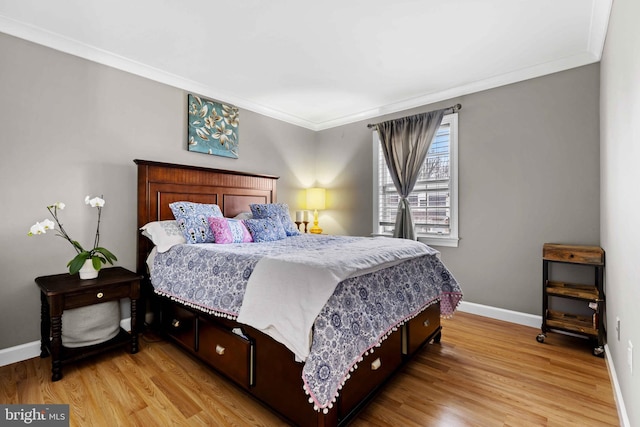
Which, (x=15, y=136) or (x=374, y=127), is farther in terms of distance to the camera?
(x=374, y=127)

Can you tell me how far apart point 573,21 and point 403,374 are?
2866 mm

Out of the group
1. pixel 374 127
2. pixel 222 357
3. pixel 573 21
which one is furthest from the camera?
pixel 374 127

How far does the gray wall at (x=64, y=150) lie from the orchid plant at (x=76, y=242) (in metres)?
0.05

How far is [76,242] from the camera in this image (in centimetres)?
238

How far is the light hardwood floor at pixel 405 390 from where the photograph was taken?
5.46 ft

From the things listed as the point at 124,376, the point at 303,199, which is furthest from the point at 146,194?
the point at 303,199

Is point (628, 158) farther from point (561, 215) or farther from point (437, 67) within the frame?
point (437, 67)

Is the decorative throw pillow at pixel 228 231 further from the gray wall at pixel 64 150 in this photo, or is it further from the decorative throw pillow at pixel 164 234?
the gray wall at pixel 64 150

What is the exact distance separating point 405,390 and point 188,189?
8.61ft

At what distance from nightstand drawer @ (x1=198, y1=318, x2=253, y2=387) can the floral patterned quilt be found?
138 mm

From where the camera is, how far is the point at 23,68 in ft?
7.63

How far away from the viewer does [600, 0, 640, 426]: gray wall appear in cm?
133

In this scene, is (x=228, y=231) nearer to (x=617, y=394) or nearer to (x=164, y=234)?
(x=164, y=234)

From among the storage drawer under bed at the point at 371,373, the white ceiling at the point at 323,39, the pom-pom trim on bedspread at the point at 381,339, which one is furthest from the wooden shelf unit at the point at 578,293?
the white ceiling at the point at 323,39
